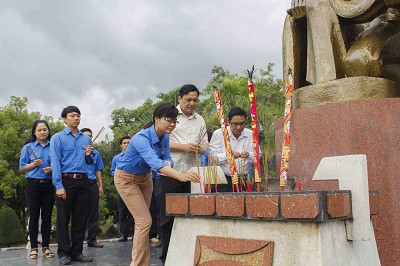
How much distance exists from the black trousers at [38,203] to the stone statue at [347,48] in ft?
10.7

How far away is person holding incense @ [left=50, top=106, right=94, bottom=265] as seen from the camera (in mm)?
5309

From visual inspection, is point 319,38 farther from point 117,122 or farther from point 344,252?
point 117,122

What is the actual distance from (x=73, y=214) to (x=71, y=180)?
1.35 feet

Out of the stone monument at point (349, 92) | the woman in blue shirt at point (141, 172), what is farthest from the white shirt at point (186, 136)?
the stone monument at point (349, 92)

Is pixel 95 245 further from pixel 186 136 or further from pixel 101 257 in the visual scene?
pixel 186 136

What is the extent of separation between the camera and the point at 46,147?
19.5 ft

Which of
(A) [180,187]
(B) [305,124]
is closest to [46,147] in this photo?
(A) [180,187]


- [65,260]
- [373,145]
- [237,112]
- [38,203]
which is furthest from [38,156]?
[373,145]

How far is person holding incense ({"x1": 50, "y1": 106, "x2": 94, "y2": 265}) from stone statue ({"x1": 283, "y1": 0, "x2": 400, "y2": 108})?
259 centimetres

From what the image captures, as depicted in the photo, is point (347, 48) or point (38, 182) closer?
point (347, 48)

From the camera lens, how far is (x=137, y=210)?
407 centimetres

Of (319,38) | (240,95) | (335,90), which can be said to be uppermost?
(240,95)

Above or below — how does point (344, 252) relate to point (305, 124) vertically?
below

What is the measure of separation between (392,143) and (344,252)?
4.39 ft
